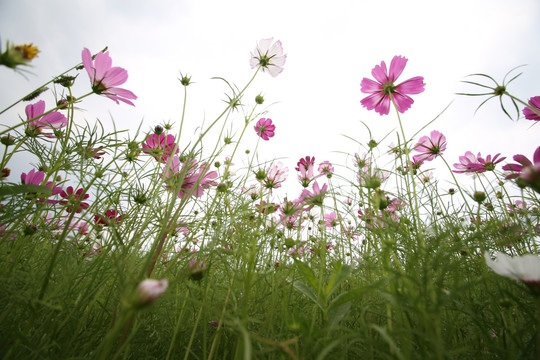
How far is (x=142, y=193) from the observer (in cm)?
92

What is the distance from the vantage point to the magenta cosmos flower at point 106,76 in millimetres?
730

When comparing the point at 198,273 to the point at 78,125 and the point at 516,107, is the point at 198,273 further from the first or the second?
the point at 516,107

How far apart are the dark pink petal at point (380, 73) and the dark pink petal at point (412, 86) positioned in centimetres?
6

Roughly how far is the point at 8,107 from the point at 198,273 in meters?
0.54

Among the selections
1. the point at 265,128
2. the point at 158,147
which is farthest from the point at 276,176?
the point at 158,147

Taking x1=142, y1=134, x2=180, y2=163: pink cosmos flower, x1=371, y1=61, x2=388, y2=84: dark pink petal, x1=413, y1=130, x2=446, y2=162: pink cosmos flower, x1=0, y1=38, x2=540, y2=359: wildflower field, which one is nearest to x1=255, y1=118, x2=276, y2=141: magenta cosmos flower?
x1=0, y1=38, x2=540, y2=359: wildflower field

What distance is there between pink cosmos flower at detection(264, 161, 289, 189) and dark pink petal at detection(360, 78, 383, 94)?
1.60ft

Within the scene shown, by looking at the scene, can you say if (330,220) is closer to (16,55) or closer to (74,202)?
(74,202)

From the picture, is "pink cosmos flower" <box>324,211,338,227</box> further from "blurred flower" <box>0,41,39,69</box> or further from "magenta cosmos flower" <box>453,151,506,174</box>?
"blurred flower" <box>0,41,39,69</box>

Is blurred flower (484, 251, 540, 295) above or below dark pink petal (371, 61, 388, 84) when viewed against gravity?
below

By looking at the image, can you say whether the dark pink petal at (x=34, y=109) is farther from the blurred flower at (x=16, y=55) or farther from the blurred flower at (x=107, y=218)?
the blurred flower at (x=16, y=55)

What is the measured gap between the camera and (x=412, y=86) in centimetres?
97

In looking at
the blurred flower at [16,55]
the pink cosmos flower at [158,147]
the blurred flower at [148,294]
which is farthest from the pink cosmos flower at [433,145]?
the blurred flower at [16,55]

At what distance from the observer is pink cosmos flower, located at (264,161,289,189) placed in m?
1.16
